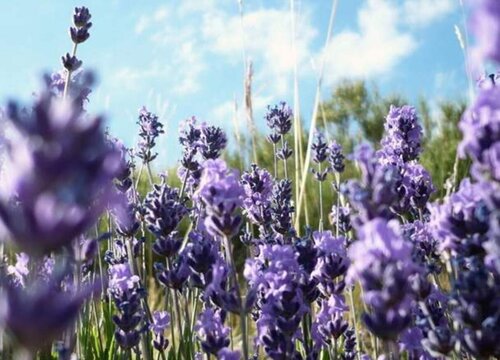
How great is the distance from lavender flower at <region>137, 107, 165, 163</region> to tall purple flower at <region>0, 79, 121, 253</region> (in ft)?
9.76

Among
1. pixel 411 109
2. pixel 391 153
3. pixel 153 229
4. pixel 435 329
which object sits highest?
pixel 411 109

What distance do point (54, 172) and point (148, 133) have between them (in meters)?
3.14

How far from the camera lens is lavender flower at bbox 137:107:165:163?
13.0ft

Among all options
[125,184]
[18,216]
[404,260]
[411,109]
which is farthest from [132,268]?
[18,216]

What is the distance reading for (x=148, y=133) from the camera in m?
4.01

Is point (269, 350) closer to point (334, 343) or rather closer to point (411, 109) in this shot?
point (334, 343)

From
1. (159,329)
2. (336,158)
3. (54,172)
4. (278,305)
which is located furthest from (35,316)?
(336,158)

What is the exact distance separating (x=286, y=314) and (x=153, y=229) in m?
0.51

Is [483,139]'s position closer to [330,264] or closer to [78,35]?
[330,264]

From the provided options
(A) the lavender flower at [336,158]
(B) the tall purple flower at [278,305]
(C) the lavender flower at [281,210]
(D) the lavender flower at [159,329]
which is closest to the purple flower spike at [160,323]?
(D) the lavender flower at [159,329]

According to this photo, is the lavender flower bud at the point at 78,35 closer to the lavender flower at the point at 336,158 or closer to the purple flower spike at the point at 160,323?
the purple flower spike at the point at 160,323

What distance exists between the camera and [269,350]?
178 centimetres

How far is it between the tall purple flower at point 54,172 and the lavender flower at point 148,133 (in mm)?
2975

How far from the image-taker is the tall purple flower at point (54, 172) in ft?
2.96
